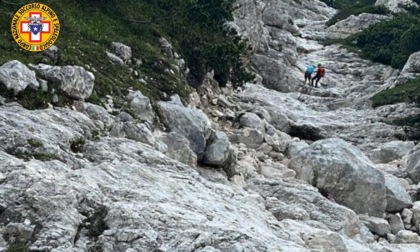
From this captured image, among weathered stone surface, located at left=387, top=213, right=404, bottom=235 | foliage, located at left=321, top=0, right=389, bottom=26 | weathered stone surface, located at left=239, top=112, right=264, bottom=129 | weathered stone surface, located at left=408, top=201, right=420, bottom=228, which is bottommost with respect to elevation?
weathered stone surface, located at left=387, top=213, right=404, bottom=235

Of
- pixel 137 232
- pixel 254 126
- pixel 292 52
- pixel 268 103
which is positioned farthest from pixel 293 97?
pixel 137 232

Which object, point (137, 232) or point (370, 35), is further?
point (370, 35)

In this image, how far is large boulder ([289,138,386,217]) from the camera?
17.9 metres

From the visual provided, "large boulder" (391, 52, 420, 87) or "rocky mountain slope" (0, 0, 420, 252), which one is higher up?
"large boulder" (391, 52, 420, 87)

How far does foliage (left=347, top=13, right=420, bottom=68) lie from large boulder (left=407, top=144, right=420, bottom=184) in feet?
70.6

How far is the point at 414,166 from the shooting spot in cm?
2253

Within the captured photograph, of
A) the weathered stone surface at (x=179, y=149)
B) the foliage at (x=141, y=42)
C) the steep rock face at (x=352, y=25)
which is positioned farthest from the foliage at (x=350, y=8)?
the weathered stone surface at (x=179, y=149)

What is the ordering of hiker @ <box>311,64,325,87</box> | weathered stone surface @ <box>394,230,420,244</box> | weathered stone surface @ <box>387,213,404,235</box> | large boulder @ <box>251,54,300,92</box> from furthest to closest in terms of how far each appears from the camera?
hiker @ <box>311,64,325,87</box>
large boulder @ <box>251,54,300,92</box>
weathered stone surface @ <box>387,213,404,235</box>
weathered stone surface @ <box>394,230,420,244</box>

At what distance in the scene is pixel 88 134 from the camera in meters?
12.4

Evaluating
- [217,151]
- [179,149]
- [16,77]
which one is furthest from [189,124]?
[16,77]

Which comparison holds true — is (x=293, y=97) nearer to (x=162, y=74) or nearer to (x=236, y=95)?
(x=236, y=95)

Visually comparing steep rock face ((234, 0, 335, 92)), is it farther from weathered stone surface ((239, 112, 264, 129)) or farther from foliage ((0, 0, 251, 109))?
weathered stone surface ((239, 112, 264, 129))

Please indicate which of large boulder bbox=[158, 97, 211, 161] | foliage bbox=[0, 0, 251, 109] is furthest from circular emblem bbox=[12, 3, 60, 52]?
large boulder bbox=[158, 97, 211, 161]

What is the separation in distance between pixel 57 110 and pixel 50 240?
505 centimetres
